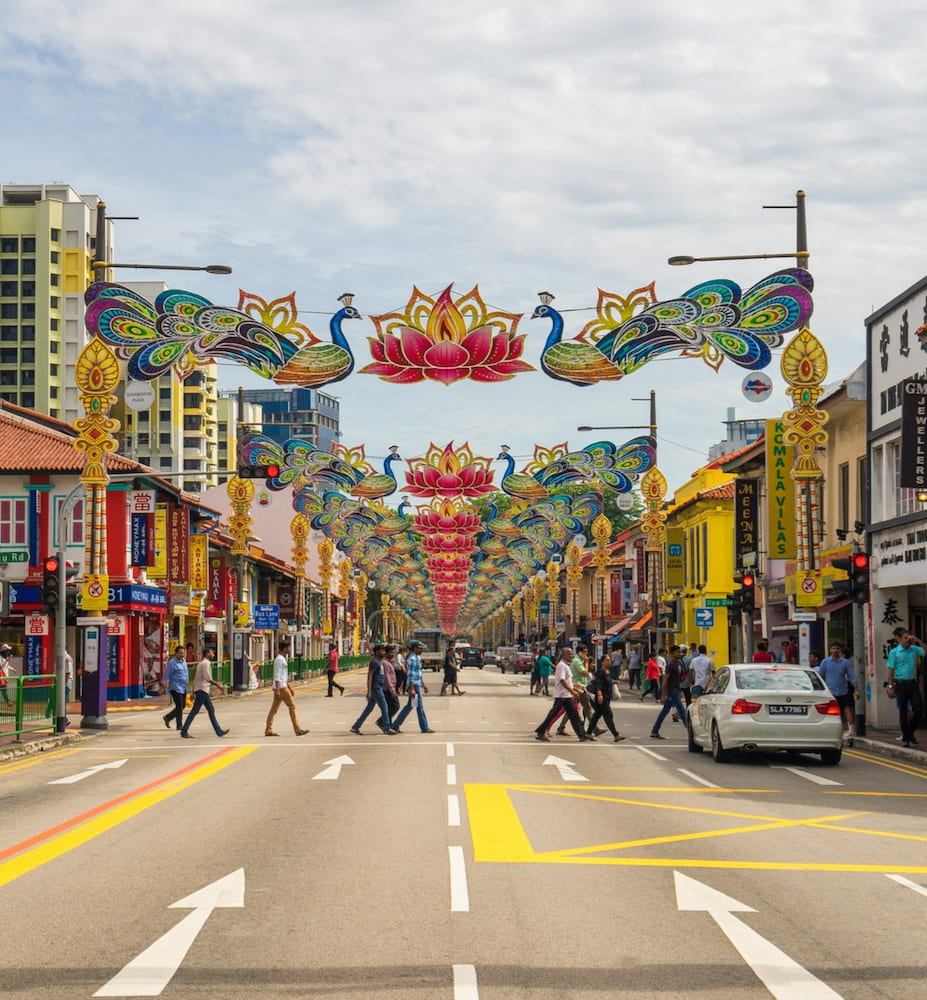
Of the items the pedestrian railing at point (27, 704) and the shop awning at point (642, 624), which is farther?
the shop awning at point (642, 624)

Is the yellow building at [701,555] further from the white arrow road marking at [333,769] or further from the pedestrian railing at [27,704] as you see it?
the white arrow road marking at [333,769]

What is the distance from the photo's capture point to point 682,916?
375 inches

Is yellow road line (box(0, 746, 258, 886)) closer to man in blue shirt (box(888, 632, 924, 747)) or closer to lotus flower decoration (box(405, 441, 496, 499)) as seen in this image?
man in blue shirt (box(888, 632, 924, 747))

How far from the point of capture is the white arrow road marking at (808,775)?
19.5 metres

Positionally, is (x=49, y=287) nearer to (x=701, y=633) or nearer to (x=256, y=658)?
(x=256, y=658)

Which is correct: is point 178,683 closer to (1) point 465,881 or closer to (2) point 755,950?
(1) point 465,881

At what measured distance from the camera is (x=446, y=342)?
1182 inches

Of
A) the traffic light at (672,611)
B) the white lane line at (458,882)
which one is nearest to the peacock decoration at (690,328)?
the white lane line at (458,882)

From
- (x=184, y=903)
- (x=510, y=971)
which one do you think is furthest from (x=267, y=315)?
(x=510, y=971)

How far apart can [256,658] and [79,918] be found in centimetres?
7818

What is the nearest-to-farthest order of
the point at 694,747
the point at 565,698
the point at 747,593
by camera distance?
1. the point at 694,747
2. the point at 565,698
3. the point at 747,593

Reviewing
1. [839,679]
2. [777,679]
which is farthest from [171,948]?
[839,679]

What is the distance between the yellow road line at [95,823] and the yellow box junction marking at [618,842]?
143 inches

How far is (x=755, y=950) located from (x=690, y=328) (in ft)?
72.9
